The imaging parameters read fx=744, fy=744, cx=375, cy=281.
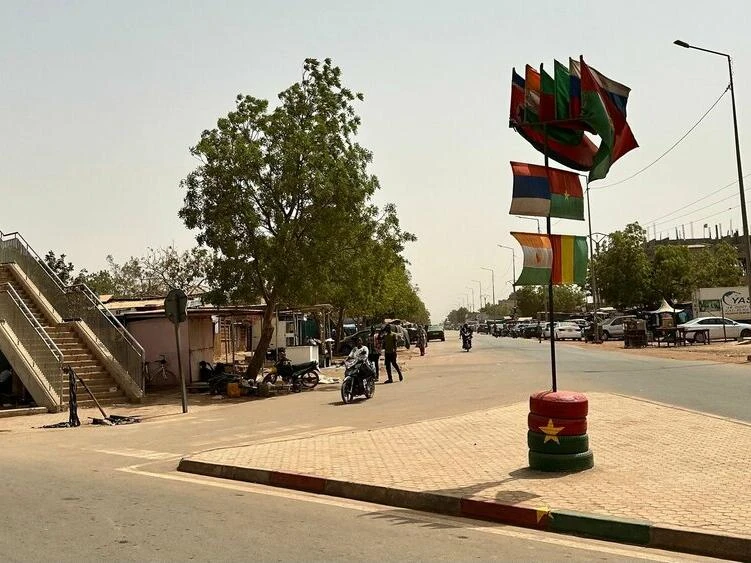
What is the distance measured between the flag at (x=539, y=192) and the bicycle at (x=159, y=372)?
760 inches

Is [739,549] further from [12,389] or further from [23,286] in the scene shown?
[23,286]

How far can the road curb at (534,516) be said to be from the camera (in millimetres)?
5652

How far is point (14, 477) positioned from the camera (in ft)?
31.4

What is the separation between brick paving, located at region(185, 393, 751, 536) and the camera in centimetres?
673

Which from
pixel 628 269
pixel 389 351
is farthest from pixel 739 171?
pixel 628 269

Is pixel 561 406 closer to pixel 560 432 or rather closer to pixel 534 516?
pixel 560 432

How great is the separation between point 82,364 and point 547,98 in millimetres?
16509

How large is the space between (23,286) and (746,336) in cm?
3676

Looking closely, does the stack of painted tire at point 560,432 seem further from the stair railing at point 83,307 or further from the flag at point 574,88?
the stair railing at point 83,307

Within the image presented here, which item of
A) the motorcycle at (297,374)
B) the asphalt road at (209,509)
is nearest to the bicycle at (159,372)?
the motorcycle at (297,374)

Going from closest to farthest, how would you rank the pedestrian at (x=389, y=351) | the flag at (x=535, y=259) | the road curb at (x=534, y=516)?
the road curb at (x=534, y=516) → the flag at (x=535, y=259) → the pedestrian at (x=389, y=351)

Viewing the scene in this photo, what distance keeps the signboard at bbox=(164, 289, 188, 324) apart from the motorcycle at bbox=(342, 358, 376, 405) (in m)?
4.24

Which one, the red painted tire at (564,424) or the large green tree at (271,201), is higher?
the large green tree at (271,201)

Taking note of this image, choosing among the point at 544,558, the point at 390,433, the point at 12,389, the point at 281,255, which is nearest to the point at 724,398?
the point at 390,433
